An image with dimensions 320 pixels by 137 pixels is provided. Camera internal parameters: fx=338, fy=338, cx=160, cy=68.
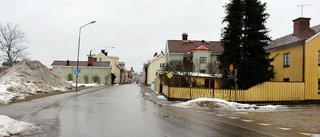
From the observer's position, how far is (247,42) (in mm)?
28062

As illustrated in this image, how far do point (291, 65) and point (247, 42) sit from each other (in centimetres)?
640

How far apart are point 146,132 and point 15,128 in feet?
12.7

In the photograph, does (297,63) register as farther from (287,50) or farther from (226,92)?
(226,92)

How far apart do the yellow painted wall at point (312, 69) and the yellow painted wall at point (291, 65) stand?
1.84 feet

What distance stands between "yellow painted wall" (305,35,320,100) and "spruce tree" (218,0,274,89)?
135 inches

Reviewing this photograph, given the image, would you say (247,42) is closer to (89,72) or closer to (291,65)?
(291,65)

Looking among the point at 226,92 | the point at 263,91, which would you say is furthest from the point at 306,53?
the point at 226,92

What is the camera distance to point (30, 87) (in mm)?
33844

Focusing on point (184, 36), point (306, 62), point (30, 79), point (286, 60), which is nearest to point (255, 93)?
point (306, 62)

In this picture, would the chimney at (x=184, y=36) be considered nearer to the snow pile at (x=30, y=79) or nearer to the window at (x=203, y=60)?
the window at (x=203, y=60)

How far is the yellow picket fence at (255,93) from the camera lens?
1075 inches

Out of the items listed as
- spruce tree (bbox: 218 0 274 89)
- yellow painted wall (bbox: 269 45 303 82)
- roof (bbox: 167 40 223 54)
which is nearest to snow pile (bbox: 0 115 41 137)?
spruce tree (bbox: 218 0 274 89)

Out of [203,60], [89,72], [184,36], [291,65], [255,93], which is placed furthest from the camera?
[89,72]

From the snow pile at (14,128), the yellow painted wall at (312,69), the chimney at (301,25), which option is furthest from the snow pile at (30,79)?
the chimney at (301,25)
